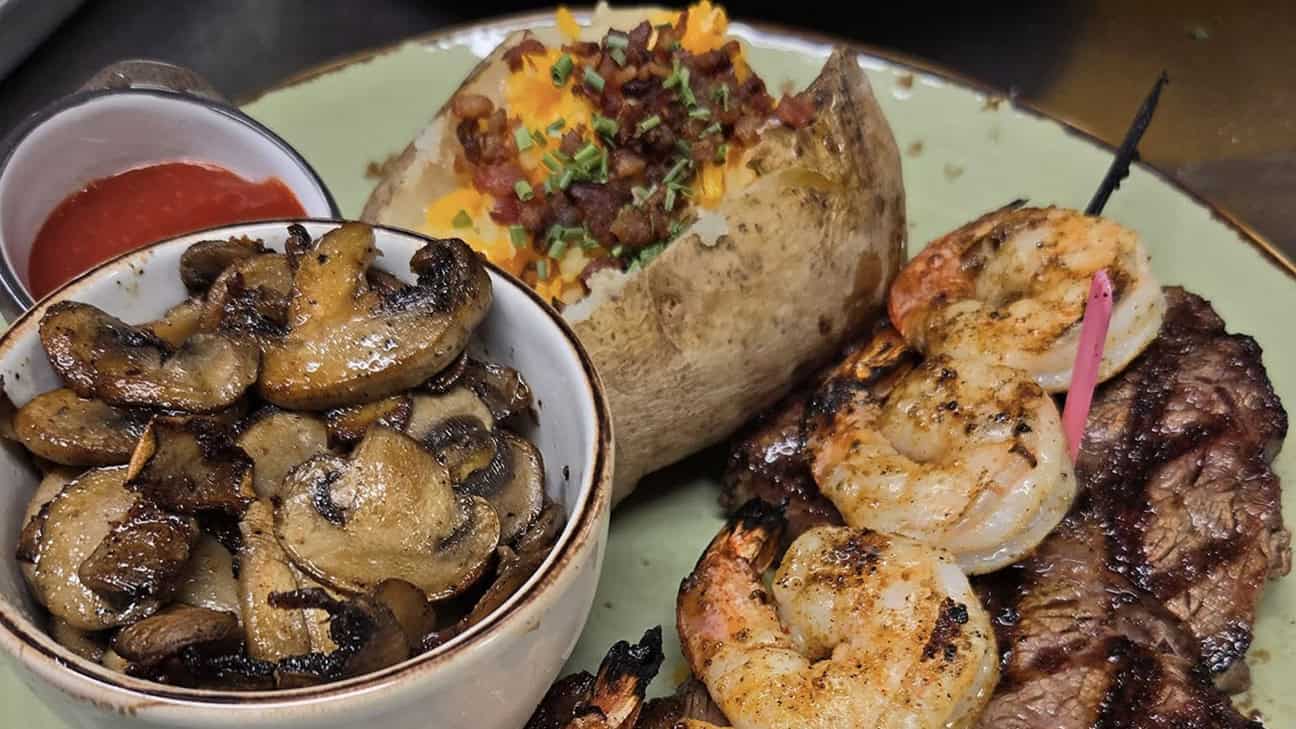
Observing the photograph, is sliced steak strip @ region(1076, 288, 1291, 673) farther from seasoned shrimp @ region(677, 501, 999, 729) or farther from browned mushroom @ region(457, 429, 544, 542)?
browned mushroom @ region(457, 429, 544, 542)

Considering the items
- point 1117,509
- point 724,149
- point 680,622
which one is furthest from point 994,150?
point 680,622

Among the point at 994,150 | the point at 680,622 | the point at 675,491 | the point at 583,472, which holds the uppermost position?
the point at 583,472

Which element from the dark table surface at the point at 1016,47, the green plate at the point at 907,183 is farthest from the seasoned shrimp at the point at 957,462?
the dark table surface at the point at 1016,47

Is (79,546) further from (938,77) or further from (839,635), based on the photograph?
(938,77)

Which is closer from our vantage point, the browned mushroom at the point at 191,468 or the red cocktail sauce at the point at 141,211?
the browned mushroom at the point at 191,468

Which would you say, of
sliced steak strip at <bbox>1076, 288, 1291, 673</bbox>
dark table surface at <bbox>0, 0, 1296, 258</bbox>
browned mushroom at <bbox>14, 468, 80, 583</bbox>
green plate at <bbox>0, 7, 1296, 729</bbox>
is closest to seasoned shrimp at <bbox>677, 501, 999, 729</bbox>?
green plate at <bbox>0, 7, 1296, 729</bbox>

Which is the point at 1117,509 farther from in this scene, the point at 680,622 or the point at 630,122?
the point at 630,122

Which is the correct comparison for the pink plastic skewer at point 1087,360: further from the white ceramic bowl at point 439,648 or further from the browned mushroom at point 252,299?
the browned mushroom at point 252,299

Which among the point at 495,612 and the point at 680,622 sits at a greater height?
the point at 495,612

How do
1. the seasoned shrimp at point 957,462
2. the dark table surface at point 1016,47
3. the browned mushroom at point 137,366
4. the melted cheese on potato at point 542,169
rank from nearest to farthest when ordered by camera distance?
the browned mushroom at point 137,366
the seasoned shrimp at point 957,462
the melted cheese on potato at point 542,169
the dark table surface at point 1016,47
